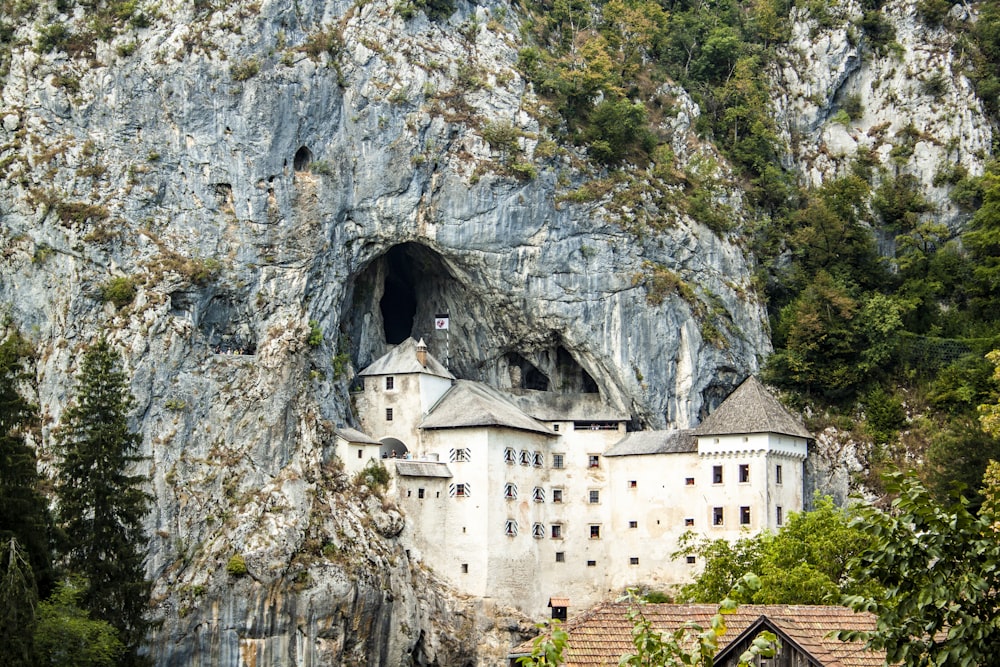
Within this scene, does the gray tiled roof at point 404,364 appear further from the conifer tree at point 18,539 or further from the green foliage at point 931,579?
the green foliage at point 931,579

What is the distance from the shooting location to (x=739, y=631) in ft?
110

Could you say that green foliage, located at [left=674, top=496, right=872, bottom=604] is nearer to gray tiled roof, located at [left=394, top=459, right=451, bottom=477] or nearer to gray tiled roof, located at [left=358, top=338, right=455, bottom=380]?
gray tiled roof, located at [left=394, top=459, right=451, bottom=477]

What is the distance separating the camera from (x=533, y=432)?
238ft

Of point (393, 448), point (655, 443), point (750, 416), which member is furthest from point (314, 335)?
point (750, 416)

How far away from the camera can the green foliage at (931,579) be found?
63.7 feet

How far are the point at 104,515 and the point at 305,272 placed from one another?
20.2 meters

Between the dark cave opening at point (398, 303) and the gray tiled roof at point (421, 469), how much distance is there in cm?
1050

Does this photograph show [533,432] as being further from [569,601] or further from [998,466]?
[998,466]

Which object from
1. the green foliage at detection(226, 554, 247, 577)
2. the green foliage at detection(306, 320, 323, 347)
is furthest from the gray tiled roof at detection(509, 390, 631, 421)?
the green foliage at detection(226, 554, 247, 577)

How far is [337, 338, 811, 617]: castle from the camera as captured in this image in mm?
69675

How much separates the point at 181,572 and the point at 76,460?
10450 mm

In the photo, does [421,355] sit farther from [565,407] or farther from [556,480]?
[556,480]

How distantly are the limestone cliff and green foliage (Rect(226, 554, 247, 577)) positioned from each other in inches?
17.7

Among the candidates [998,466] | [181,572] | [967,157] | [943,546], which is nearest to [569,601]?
[181,572]
